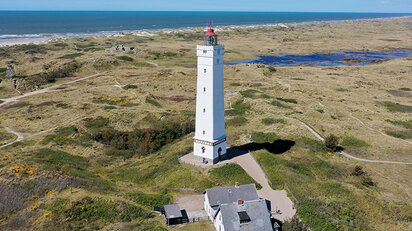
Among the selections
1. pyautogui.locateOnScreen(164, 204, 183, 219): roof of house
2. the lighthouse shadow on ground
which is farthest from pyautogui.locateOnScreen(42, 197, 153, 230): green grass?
the lighthouse shadow on ground

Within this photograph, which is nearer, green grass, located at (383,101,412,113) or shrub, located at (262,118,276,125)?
shrub, located at (262,118,276,125)

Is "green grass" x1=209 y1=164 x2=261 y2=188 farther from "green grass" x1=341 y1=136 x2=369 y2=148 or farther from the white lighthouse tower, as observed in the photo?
"green grass" x1=341 y1=136 x2=369 y2=148

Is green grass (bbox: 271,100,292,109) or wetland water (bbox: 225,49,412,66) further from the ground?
wetland water (bbox: 225,49,412,66)

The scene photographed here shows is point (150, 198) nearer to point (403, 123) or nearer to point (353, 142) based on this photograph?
point (353, 142)

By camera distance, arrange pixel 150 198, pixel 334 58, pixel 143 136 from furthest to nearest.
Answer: pixel 334 58, pixel 143 136, pixel 150 198

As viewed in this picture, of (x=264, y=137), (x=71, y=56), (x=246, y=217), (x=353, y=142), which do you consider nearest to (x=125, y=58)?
(x=71, y=56)

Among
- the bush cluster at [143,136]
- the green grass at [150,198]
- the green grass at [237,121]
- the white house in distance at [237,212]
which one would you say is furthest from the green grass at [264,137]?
the green grass at [150,198]

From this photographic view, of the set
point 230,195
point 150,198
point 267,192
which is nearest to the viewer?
point 230,195
